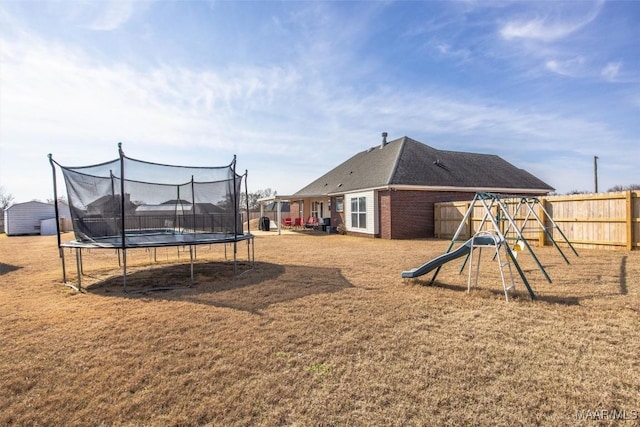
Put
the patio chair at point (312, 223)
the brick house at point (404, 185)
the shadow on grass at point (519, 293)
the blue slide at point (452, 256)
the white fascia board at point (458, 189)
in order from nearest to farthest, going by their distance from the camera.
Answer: the shadow on grass at point (519, 293), the blue slide at point (452, 256), the white fascia board at point (458, 189), the brick house at point (404, 185), the patio chair at point (312, 223)

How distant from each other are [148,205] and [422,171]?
42.1 ft

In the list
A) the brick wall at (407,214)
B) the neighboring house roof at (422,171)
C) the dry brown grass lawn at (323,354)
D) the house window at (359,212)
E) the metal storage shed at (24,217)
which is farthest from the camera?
the metal storage shed at (24,217)

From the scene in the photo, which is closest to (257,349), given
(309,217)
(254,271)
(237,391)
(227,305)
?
(237,391)

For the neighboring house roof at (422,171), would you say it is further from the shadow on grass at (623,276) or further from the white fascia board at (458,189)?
the shadow on grass at (623,276)

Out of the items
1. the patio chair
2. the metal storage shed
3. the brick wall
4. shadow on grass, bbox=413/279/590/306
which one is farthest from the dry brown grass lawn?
the metal storage shed

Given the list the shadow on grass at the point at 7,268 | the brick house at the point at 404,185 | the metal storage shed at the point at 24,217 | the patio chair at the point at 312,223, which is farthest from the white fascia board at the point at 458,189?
the metal storage shed at the point at 24,217

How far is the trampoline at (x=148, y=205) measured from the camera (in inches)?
256

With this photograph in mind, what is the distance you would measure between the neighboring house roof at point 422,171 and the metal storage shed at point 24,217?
20659 mm

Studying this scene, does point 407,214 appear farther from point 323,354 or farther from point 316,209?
point 323,354

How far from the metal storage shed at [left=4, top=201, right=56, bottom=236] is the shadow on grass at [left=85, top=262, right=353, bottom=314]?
2361cm

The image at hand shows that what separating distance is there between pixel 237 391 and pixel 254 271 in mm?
5154

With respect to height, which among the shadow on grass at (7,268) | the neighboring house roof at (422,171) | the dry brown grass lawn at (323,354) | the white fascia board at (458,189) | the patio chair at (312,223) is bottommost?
the dry brown grass lawn at (323,354)

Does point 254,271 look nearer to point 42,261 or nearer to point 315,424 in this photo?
point 315,424

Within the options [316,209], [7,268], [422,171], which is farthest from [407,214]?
[7,268]
